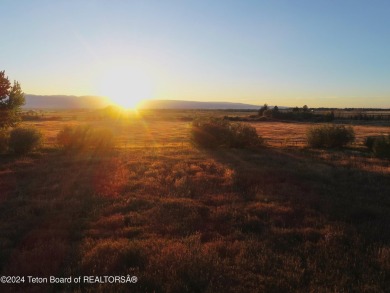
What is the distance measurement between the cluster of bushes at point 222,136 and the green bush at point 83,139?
34.9 ft

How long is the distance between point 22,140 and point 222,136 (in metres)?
21.6

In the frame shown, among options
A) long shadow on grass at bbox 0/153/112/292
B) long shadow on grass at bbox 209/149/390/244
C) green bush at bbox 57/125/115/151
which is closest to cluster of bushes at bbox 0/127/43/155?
green bush at bbox 57/125/115/151

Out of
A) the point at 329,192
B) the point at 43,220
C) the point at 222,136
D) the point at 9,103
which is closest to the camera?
the point at 43,220

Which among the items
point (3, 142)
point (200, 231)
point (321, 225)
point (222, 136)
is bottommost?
point (3, 142)

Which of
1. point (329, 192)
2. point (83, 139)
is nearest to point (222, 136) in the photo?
point (83, 139)

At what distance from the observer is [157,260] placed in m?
9.28

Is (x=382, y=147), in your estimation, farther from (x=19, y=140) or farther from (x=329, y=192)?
(x=19, y=140)

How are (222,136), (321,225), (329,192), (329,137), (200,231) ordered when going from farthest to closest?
1. (329,137)
2. (222,136)
3. (329,192)
4. (321,225)
5. (200,231)

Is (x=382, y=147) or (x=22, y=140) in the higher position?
(x=382, y=147)

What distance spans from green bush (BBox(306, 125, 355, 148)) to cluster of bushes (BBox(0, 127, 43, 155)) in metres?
32.1

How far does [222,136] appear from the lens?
147 feet

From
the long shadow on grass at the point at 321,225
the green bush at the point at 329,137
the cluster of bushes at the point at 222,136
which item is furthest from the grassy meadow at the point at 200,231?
the green bush at the point at 329,137

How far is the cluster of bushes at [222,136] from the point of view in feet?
147

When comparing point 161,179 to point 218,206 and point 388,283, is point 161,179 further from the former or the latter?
point 388,283
